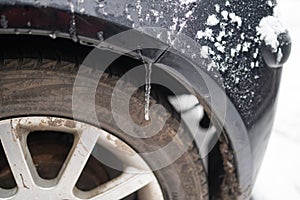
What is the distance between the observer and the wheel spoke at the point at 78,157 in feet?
5.43

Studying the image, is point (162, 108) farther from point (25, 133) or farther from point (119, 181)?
point (25, 133)

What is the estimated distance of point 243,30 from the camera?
1680 millimetres

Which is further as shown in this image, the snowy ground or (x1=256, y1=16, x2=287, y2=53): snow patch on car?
the snowy ground

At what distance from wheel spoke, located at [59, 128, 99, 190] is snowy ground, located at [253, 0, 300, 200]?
0.94 m

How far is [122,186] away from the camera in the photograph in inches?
70.6

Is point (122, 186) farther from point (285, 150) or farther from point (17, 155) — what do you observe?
point (285, 150)

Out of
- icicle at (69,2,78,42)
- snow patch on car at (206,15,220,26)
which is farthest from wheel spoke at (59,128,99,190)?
snow patch on car at (206,15,220,26)

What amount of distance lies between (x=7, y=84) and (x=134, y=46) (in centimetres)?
38

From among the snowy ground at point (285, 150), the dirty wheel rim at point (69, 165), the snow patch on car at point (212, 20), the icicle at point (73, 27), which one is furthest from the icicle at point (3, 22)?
the snowy ground at point (285, 150)

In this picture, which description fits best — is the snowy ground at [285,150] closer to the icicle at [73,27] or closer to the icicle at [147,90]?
the icicle at [147,90]

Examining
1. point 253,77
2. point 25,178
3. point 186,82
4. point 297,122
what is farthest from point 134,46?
point 297,122

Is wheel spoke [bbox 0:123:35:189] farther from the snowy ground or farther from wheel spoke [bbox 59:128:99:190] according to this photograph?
the snowy ground

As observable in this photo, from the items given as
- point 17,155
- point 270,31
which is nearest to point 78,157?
point 17,155

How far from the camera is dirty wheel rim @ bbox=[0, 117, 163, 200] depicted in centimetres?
164
